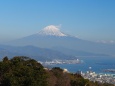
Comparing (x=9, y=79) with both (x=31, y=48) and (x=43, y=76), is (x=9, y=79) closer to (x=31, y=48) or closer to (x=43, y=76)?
(x=43, y=76)

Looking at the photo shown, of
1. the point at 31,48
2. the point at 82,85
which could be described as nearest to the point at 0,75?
the point at 82,85

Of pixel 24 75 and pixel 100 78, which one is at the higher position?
pixel 100 78

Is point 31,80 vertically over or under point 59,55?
under

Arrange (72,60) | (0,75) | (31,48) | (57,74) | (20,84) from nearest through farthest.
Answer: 1. (20,84)
2. (0,75)
3. (57,74)
4. (72,60)
5. (31,48)

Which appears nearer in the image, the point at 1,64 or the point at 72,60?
the point at 1,64

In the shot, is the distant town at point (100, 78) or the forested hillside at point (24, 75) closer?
the forested hillside at point (24, 75)

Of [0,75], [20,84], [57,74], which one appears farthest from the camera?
[57,74]

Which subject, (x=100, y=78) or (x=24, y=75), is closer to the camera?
(x=24, y=75)

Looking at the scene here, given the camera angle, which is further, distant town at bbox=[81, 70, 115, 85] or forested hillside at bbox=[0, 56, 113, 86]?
distant town at bbox=[81, 70, 115, 85]

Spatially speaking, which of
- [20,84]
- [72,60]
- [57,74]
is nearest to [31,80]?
[20,84]

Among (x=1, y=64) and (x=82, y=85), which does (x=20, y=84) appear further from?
(x=82, y=85)
